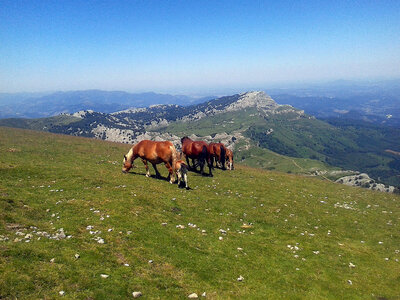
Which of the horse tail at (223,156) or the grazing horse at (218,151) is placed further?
the horse tail at (223,156)

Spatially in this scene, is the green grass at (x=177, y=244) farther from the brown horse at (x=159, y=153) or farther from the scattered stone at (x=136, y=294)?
the brown horse at (x=159, y=153)

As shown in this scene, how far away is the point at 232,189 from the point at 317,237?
12.0 meters

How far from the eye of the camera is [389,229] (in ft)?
68.6

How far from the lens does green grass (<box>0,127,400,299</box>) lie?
10031 millimetres

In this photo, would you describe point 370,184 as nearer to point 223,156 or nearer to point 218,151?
point 223,156

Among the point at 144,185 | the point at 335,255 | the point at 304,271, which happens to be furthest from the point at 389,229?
the point at 144,185

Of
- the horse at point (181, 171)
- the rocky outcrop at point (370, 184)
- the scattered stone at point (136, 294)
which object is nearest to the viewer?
the scattered stone at point (136, 294)

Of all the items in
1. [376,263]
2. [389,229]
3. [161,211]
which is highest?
[161,211]

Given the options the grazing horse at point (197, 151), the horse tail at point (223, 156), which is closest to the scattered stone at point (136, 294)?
the grazing horse at point (197, 151)

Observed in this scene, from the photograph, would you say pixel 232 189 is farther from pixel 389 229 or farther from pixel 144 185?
pixel 389 229

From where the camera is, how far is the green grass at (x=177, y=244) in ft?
32.9

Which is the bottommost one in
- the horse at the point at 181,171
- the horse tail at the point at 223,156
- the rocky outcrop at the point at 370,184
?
the rocky outcrop at the point at 370,184

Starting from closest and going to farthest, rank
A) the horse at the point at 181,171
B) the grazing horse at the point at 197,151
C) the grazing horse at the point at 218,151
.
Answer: the horse at the point at 181,171 → the grazing horse at the point at 197,151 → the grazing horse at the point at 218,151

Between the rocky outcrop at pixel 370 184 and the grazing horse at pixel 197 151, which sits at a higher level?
the grazing horse at pixel 197 151
